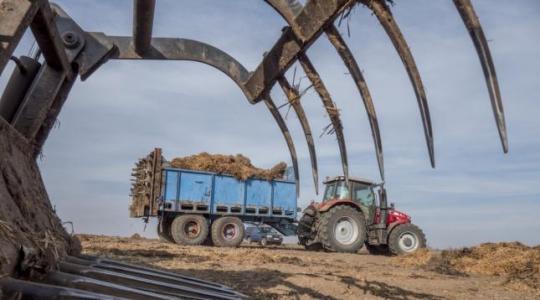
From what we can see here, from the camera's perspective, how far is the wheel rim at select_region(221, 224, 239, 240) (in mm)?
15789

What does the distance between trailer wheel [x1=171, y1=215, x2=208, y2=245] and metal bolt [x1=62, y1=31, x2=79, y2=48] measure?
481 inches

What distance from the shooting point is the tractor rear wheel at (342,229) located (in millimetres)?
14734

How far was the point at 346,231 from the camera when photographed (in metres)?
15.1

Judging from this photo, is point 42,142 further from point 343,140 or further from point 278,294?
point 278,294

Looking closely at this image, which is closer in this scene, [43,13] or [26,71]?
[43,13]

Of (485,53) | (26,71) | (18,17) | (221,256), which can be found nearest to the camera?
(18,17)

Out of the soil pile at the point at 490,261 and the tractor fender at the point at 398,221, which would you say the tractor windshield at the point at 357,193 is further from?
the soil pile at the point at 490,261

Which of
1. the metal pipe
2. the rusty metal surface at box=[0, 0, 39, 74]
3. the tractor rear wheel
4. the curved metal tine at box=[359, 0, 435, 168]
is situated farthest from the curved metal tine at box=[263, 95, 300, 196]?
the tractor rear wheel

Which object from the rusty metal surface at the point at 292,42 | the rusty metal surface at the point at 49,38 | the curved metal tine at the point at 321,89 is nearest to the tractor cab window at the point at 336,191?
the curved metal tine at the point at 321,89

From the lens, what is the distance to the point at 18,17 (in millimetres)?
2293

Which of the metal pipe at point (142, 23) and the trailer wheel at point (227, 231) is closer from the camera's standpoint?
the metal pipe at point (142, 23)

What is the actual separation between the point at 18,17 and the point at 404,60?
2237 mm

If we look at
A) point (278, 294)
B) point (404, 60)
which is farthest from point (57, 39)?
point (278, 294)

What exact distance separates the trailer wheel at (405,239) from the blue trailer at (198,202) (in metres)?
3.83
